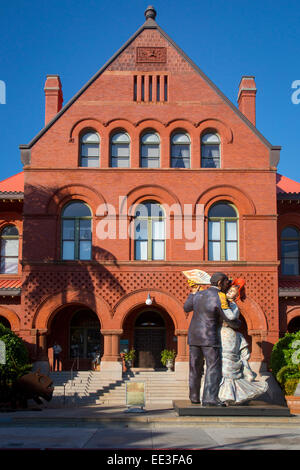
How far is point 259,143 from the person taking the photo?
82.0 ft

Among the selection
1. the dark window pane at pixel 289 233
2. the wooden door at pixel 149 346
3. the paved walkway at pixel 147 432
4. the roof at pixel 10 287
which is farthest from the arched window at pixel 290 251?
the roof at pixel 10 287

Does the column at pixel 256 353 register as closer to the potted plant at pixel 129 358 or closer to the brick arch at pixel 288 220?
the potted plant at pixel 129 358

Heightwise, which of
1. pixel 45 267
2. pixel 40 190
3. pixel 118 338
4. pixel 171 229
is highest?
pixel 40 190

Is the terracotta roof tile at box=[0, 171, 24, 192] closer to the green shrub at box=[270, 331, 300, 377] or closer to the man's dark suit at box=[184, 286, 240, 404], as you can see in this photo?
the green shrub at box=[270, 331, 300, 377]

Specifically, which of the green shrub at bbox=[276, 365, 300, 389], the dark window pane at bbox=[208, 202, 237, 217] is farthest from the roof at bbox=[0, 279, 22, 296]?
the green shrub at bbox=[276, 365, 300, 389]

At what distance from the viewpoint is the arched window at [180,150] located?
2510 cm

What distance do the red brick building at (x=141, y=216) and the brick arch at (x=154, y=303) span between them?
4 centimetres

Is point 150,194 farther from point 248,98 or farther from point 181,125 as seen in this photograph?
point 248,98

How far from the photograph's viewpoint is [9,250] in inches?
1032

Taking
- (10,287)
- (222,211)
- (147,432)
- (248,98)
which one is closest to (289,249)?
(222,211)

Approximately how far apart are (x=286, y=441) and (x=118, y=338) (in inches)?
494

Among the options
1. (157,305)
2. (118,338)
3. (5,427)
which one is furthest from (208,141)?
(5,427)

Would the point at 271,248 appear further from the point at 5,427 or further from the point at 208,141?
the point at 5,427

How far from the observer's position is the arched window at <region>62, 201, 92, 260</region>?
24391mm
